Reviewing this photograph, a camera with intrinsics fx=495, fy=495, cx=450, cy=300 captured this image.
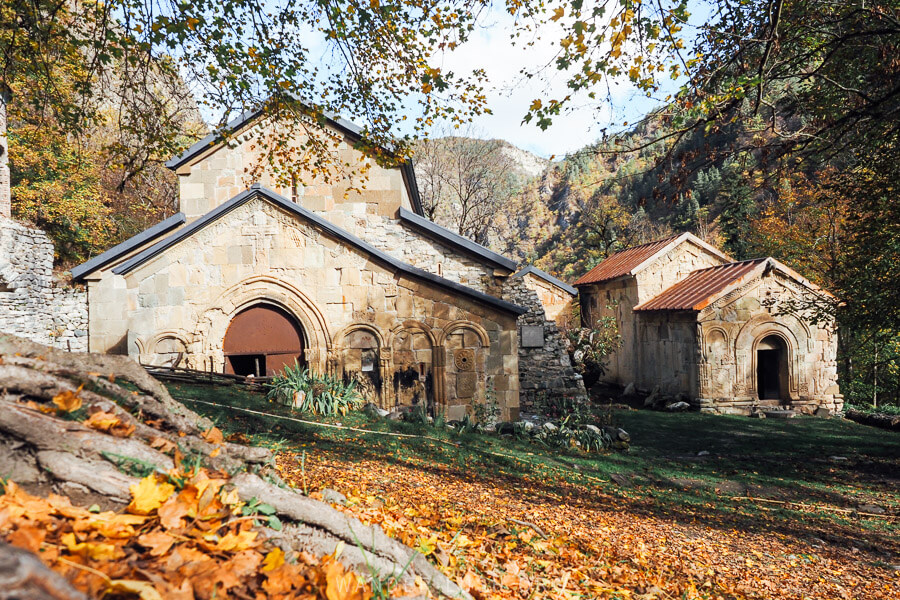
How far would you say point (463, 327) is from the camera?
9.77 meters

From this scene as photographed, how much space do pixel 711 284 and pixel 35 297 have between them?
20697 millimetres

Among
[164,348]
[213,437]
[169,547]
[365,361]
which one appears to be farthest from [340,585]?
[164,348]

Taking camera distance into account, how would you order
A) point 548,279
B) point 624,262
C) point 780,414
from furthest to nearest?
point 548,279 < point 624,262 < point 780,414

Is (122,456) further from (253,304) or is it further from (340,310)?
(253,304)

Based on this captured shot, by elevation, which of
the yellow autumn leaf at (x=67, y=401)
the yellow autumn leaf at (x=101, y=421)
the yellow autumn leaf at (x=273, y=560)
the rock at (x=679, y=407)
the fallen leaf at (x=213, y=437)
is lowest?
the rock at (x=679, y=407)

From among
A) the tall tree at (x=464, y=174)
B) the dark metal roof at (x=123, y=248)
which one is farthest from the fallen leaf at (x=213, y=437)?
the tall tree at (x=464, y=174)

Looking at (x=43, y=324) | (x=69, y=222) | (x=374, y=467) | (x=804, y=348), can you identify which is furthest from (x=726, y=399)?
(x=69, y=222)

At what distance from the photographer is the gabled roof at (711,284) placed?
50.3ft

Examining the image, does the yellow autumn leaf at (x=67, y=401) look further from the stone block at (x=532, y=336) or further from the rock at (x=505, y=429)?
the stone block at (x=532, y=336)

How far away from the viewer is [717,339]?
611 inches

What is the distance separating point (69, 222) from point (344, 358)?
56.9ft

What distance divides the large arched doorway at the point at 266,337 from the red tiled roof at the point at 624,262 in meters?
13.5

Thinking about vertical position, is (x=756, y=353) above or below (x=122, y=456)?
below

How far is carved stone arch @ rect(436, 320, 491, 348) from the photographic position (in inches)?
383
